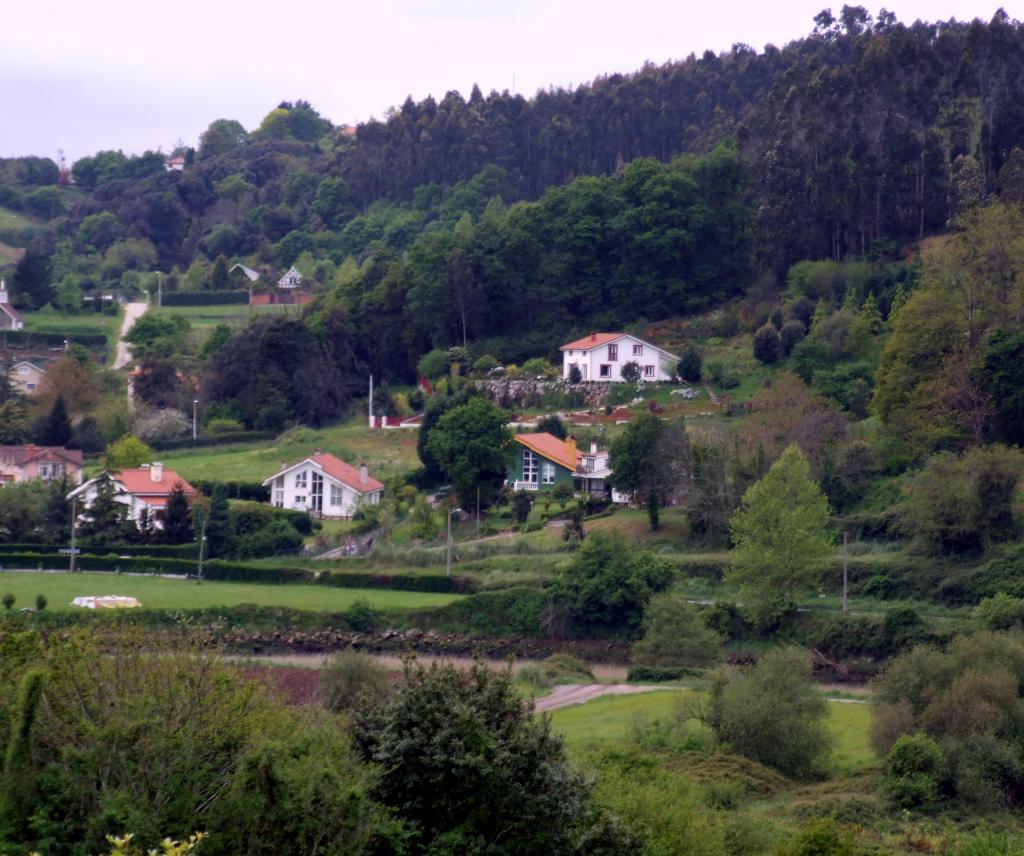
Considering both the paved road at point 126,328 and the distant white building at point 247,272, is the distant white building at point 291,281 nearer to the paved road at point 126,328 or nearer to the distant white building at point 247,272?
the distant white building at point 247,272

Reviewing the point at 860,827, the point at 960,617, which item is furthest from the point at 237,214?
the point at 860,827

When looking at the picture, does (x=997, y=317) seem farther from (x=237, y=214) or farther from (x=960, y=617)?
(x=237, y=214)

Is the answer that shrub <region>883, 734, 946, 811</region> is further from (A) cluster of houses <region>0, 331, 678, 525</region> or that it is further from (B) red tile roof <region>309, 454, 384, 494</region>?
(B) red tile roof <region>309, 454, 384, 494</region>

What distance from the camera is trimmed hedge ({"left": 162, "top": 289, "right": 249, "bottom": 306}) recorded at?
88.1 meters

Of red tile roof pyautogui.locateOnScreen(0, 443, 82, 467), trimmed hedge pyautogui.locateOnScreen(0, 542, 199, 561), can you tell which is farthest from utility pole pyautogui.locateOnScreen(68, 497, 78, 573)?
red tile roof pyautogui.locateOnScreen(0, 443, 82, 467)

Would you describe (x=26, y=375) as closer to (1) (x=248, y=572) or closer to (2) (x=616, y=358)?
(2) (x=616, y=358)

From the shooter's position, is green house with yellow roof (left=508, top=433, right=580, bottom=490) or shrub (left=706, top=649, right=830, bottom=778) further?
green house with yellow roof (left=508, top=433, right=580, bottom=490)

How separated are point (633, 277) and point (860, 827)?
138 feet

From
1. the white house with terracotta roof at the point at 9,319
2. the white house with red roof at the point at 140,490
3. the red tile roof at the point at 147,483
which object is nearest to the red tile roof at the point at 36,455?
the red tile roof at the point at 147,483

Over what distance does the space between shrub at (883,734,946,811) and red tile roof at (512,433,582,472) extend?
23851 millimetres

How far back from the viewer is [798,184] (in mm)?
62000

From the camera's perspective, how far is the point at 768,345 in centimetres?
5697

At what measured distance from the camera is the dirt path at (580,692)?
Result: 3422cm

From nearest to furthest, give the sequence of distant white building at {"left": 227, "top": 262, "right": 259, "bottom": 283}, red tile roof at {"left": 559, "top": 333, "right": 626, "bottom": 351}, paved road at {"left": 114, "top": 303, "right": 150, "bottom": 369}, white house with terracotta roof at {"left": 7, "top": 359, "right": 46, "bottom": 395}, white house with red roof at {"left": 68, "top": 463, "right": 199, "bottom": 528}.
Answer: white house with red roof at {"left": 68, "top": 463, "right": 199, "bottom": 528} < red tile roof at {"left": 559, "top": 333, "right": 626, "bottom": 351} < white house with terracotta roof at {"left": 7, "top": 359, "right": 46, "bottom": 395} < paved road at {"left": 114, "top": 303, "right": 150, "bottom": 369} < distant white building at {"left": 227, "top": 262, "right": 259, "bottom": 283}
